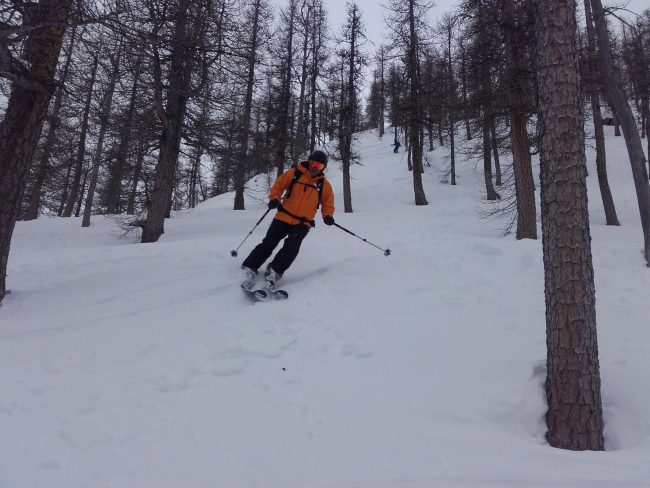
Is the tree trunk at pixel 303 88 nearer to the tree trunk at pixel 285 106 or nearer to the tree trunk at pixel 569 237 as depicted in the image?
the tree trunk at pixel 285 106

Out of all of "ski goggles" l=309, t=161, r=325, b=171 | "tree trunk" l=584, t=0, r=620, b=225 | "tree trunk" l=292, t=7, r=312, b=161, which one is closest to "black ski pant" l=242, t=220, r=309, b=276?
"ski goggles" l=309, t=161, r=325, b=171

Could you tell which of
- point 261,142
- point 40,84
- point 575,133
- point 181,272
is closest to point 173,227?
point 261,142

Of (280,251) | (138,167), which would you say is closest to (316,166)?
(280,251)

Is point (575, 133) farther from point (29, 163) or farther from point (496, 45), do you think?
point (496, 45)

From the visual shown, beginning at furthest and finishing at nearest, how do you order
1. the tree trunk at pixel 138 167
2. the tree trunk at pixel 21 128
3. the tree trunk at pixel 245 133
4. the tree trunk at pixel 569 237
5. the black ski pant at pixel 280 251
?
the tree trunk at pixel 245 133 < the tree trunk at pixel 138 167 < the black ski pant at pixel 280 251 < the tree trunk at pixel 21 128 < the tree trunk at pixel 569 237

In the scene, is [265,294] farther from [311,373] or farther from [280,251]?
[311,373]

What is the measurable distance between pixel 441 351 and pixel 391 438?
1514mm

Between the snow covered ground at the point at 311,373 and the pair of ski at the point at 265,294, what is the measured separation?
199 millimetres

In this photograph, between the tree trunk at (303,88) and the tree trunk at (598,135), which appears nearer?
the tree trunk at (598,135)

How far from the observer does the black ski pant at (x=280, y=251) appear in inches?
236

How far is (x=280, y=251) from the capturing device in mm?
6055

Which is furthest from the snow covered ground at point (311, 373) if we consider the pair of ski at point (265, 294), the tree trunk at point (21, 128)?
the tree trunk at point (21, 128)

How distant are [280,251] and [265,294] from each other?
2.52ft

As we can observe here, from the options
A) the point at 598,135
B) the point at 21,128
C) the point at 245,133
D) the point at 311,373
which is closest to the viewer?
the point at 311,373
